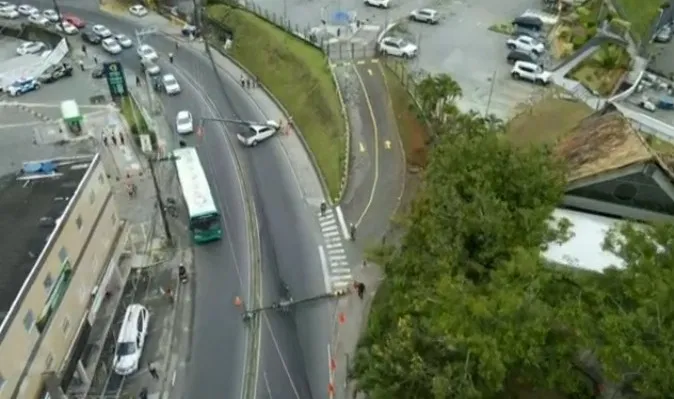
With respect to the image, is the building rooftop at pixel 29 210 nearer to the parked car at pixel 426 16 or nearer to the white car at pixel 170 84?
the white car at pixel 170 84

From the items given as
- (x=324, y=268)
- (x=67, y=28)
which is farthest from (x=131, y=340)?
(x=67, y=28)

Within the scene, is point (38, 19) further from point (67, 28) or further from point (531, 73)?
point (531, 73)

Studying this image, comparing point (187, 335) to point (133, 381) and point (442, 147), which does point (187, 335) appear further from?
point (442, 147)

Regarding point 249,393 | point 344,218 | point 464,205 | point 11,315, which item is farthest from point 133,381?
point 464,205

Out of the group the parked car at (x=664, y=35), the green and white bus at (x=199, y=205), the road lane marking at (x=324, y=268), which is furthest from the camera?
the parked car at (x=664, y=35)

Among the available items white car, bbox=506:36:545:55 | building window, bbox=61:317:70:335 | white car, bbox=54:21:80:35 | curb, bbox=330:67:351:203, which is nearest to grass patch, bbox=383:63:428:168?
curb, bbox=330:67:351:203

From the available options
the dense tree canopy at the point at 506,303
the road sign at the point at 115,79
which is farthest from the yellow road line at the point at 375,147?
the road sign at the point at 115,79

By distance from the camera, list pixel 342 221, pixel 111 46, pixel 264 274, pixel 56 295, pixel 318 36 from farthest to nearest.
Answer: pixel 111 46 → pixel 318 36 → pixel 342 221 → pixel 264 274 → pixel 56 295
